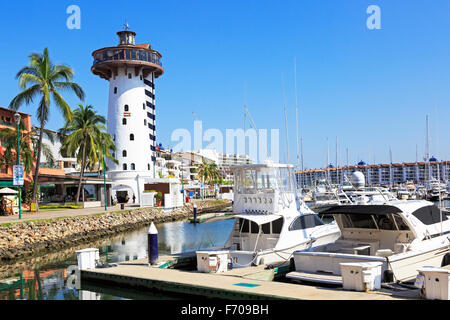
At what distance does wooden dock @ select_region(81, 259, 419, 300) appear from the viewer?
12.0m

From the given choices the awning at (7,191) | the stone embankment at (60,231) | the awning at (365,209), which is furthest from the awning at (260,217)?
the awning at (7,191)

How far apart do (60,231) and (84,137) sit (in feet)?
68.9

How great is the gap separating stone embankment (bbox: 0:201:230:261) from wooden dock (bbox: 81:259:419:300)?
12.7 m

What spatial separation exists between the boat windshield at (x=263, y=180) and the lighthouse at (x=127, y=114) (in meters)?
49.6

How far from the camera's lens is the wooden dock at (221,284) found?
39.4 ft

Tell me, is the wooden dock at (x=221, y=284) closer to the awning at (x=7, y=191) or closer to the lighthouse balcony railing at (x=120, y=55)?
the awning at (x=7, y=191)

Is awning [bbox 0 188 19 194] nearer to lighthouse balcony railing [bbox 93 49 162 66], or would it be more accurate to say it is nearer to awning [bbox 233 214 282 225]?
awning [bbox 233 214 282 225]

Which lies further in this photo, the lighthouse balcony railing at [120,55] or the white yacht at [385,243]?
the lighthouse balcony railing at [120,55]

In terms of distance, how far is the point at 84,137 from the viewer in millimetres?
52938

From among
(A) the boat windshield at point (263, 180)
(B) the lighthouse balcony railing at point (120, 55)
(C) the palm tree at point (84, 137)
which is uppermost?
(B) the lighthouse balcony railing at point (120, 55)

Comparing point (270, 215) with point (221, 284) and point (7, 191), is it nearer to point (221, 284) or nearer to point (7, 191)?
point (221, 284)

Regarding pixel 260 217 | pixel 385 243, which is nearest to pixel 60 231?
pixel 260 217
